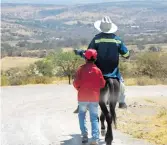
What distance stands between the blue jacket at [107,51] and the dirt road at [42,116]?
4.56 feet

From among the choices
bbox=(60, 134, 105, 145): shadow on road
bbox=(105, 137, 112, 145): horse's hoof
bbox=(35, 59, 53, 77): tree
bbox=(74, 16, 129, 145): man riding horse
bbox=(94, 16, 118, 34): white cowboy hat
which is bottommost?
bbox=(35, 59, 53, 77): tree

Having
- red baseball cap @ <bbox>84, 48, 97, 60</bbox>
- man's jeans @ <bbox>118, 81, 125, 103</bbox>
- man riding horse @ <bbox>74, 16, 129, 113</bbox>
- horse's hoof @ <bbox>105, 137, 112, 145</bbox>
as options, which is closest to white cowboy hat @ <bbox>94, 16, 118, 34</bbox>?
man riding horse @ <bbox>74, 16, 129, 113</bbox>

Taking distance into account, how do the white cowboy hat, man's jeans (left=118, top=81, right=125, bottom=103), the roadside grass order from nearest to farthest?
the white cowboy hat, man's jeans (left=118, top=81, right=125, bottom=103), the roadside grass

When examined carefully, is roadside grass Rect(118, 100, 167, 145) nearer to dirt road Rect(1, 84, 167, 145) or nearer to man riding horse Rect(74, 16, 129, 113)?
dirt road Rect(1, 84, 167, 145)

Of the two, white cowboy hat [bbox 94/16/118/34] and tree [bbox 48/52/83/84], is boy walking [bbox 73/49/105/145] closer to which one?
white cowboy hat [bbox 94/16/118/34]

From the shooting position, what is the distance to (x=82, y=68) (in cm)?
839

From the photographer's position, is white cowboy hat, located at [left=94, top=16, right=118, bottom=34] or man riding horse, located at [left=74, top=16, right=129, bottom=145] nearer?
man riding horse, located at [left=74, top=16, right=129, bottom=145]

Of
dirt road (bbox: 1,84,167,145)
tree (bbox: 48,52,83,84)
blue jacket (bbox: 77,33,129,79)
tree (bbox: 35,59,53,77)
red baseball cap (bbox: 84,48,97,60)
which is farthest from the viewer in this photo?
tree (bbox: 35,59,53,77)

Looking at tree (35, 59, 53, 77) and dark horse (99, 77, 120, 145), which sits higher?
dark horse (99, 77, 120, 145)

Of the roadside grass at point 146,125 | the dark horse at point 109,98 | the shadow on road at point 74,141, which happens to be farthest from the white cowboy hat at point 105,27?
the roadside grass at point 146,125

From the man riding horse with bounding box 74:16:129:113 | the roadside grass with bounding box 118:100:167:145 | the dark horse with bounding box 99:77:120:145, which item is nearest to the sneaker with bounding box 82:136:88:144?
the dark horse with bounding box 99:77:120:145

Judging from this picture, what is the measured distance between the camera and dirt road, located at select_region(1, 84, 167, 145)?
9413mm

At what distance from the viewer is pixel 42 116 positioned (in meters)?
12.2

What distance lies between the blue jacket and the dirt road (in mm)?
1389
